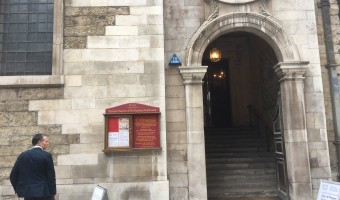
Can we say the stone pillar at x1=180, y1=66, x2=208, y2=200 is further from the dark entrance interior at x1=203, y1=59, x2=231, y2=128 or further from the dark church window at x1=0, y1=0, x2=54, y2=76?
the dark entrance interior at x1=203, y1=59, x2=231, y2=128

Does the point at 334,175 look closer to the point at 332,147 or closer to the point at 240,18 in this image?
the point at 332,147

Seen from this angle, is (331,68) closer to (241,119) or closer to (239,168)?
(239,168)

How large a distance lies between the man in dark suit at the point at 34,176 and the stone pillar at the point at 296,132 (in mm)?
5033

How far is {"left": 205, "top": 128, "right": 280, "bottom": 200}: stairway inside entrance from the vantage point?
825 cm

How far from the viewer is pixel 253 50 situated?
11375 millimetres

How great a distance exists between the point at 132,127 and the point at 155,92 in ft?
2.89

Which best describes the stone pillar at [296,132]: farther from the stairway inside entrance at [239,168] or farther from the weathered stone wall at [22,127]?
the weathered stone wall at [22,127]

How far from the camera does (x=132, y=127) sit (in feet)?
21.6

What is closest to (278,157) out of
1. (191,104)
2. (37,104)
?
(191,104)

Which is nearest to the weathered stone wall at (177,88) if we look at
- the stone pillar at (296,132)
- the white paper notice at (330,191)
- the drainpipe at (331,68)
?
the stone pillar at (296,132)

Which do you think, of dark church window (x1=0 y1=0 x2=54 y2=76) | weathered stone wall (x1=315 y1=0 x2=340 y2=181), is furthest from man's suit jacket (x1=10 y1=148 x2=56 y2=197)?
weathered stone wall (x1=315 y1=0 x2=340 y2=181)

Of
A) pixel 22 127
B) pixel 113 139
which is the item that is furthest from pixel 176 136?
pixel 22 127

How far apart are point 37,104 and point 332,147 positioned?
22.2 ft

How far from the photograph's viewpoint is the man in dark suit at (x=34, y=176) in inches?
174
